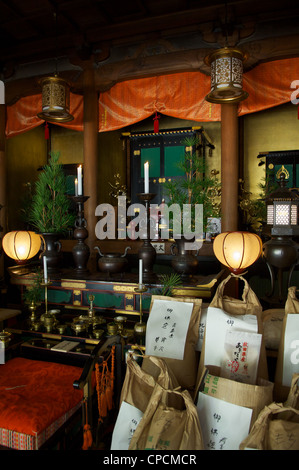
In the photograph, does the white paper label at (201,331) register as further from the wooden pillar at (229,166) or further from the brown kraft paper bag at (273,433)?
the wooden pillar at (229,166)

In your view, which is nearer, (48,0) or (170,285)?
(170,285)

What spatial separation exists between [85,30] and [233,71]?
85.6 inches

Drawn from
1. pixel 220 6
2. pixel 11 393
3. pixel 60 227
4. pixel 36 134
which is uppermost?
pixel 220 6

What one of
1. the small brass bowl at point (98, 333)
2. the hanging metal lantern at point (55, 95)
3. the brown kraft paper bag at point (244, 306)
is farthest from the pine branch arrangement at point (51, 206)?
the brown kraft paper bag at point (244, 306)

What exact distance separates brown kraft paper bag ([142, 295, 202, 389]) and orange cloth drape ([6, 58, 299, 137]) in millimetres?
2987

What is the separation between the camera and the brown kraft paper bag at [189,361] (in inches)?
71.2

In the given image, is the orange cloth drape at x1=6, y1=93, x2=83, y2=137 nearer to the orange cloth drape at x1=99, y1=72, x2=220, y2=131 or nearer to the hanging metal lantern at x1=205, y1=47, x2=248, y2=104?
the orange cloth drape at x1=99, y1=72, x2=220, y2=131

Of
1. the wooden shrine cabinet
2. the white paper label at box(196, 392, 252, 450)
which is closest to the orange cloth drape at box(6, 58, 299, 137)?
the wooden shrine cabinet

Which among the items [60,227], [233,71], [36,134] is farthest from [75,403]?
[36,134]

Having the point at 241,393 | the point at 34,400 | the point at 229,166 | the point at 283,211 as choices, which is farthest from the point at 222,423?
the point at 229,166

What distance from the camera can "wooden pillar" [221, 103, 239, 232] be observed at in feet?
12.6

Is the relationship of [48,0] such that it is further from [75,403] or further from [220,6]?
[75,403]

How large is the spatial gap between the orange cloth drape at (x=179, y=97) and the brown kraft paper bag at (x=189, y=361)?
2.99 meters

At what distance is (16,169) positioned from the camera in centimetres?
646
